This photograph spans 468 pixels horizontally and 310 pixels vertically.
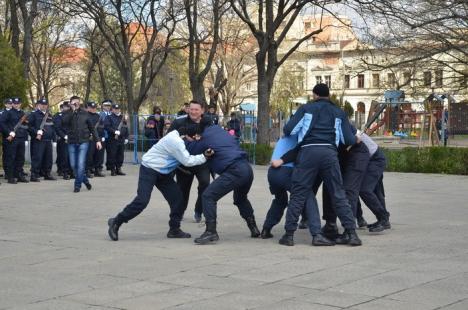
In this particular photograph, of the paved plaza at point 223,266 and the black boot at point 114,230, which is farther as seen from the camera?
the black boot at point 114,230

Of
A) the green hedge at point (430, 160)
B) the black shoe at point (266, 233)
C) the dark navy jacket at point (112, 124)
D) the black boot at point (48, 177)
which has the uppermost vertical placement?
the dark navy jacket at point (112, 124)

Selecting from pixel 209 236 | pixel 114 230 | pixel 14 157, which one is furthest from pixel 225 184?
pixel 14 157

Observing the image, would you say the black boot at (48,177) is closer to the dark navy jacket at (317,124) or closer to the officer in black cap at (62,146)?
the officer in black cap at (62,146)

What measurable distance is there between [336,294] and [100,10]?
99.0ft

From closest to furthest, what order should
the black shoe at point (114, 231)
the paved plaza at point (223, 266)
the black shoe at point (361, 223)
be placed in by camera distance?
the paved plaza at point (223, 266) < the black shoe at point (114, 231) < the black shoe at point (361, 223)

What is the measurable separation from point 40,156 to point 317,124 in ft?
38.5

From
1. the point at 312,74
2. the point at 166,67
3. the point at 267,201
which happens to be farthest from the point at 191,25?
the point at 312,74

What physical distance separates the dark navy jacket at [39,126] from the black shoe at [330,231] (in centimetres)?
1089

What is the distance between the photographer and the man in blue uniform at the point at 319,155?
9.77 meters

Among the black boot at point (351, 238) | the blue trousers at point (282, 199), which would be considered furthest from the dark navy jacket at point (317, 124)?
the black boot at point (351, 238)

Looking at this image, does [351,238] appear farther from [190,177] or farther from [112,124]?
[112,124]

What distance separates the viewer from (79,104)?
721 inches

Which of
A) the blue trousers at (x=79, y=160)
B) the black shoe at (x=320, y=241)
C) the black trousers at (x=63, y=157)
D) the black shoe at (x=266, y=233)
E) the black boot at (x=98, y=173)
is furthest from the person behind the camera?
the black boot at (x=98, y=173)

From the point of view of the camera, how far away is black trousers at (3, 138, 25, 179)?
19.3 m
